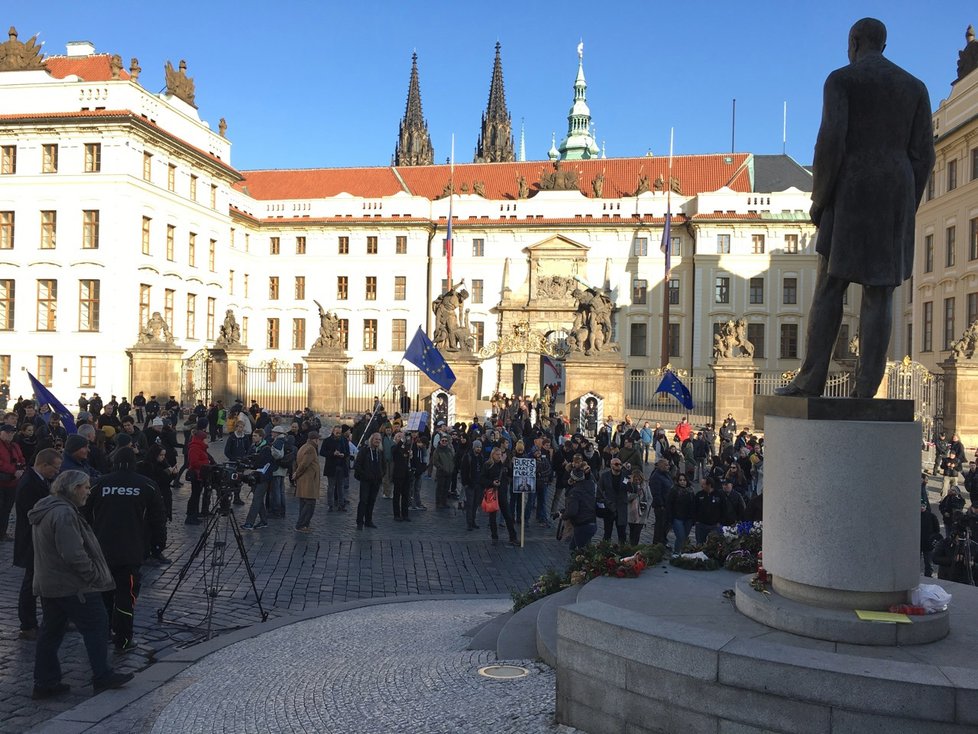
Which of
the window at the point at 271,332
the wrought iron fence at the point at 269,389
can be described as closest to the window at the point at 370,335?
the window at the point at 271,332

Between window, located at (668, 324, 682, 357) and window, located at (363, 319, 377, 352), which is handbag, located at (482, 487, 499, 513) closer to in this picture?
window, located at (668, 324, 682, 357)

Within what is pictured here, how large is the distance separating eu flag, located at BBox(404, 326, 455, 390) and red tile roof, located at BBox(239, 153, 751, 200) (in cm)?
3375

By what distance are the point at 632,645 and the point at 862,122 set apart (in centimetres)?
362

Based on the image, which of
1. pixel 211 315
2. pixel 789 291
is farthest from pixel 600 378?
pixel 789 291

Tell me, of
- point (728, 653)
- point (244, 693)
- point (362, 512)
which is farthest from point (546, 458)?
point (728, 653)

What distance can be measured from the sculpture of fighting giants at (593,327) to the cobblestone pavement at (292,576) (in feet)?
44.7

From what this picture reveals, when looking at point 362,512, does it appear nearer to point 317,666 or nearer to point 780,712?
point 317,666

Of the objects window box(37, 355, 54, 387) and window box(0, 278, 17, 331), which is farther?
window box(0, 278, 17, 331)

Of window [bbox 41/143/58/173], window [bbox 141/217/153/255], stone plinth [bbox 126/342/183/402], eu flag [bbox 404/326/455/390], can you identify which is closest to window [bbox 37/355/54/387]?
window [bbox 141/217/153/255]

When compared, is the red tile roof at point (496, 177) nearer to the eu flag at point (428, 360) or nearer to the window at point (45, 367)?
the window at point (45, 367)

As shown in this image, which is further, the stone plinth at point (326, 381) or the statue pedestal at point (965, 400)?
the stone plinth at point (326, 381)

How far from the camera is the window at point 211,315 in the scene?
43.9 m

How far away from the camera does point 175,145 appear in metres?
39.0

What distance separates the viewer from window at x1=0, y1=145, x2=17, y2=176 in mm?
36781
